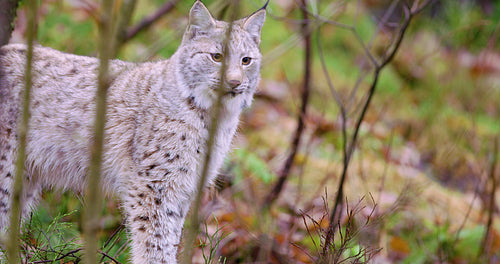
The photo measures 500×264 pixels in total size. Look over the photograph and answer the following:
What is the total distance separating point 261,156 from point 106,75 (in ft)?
14.3

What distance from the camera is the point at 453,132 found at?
761 centimetres

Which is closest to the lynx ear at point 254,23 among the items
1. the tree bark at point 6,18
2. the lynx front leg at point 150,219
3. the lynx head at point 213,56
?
the lynx head at point 213,56

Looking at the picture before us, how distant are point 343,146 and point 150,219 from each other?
1.84m

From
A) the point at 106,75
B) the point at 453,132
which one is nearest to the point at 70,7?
the point at 106,75

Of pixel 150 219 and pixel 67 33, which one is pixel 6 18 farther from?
pixel 67 33

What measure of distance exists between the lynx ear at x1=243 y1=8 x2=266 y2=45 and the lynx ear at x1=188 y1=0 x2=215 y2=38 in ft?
0.78

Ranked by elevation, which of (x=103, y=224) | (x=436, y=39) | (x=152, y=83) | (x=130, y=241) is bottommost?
(x=130, y=241)

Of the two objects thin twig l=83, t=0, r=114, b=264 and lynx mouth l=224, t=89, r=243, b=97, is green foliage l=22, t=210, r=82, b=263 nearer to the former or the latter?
thin twig l=83, t=0, r=114, b=264

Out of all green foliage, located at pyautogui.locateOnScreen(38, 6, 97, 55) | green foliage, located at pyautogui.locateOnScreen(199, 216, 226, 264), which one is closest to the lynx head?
green foliage, located at pyautogui.locateOnScreen(199, 216, 226, 264)

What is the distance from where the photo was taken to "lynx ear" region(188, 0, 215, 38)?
3174mm

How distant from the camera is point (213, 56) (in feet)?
10.8

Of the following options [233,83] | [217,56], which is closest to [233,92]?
[233,83]

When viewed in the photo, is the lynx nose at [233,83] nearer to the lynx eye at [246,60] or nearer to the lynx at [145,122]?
the lynx at [145,122]

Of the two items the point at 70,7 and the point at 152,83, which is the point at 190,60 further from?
the point at 70,7
